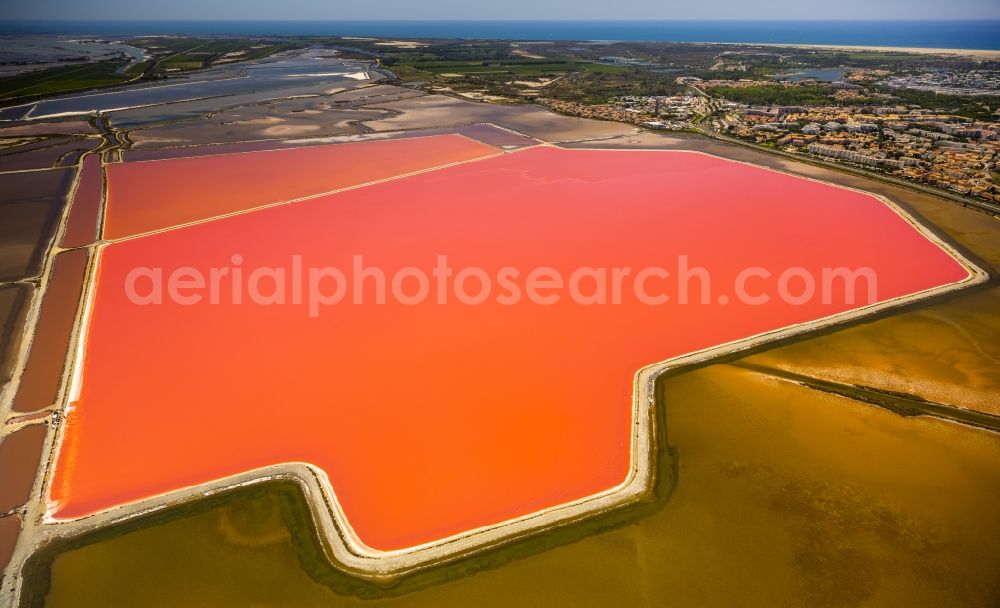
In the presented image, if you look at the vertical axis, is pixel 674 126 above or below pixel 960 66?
below

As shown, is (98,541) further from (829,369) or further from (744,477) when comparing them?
(829,369)

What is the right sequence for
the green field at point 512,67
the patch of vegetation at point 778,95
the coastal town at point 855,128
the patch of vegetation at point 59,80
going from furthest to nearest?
the green field at point 512,67
the patch of vegetation at point 59,80
the patch of vegetation at point 778,95
the coastal town at point 855,128

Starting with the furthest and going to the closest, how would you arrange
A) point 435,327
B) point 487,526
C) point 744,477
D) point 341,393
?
point 435,327 → point 341,393 → point 744,477 → point 487,526

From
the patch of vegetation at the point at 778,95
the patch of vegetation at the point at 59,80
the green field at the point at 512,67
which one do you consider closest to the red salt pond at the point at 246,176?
the patch of vegetation at the point at 778,95

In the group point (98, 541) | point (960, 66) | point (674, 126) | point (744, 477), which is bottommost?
point (98, 541)

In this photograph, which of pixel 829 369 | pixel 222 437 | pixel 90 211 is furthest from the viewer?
pixel 90 211

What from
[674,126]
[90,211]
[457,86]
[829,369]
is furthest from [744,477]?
[457,86]

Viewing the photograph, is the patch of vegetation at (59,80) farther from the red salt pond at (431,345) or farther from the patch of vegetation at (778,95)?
the patch of vegetation at (778,95)
